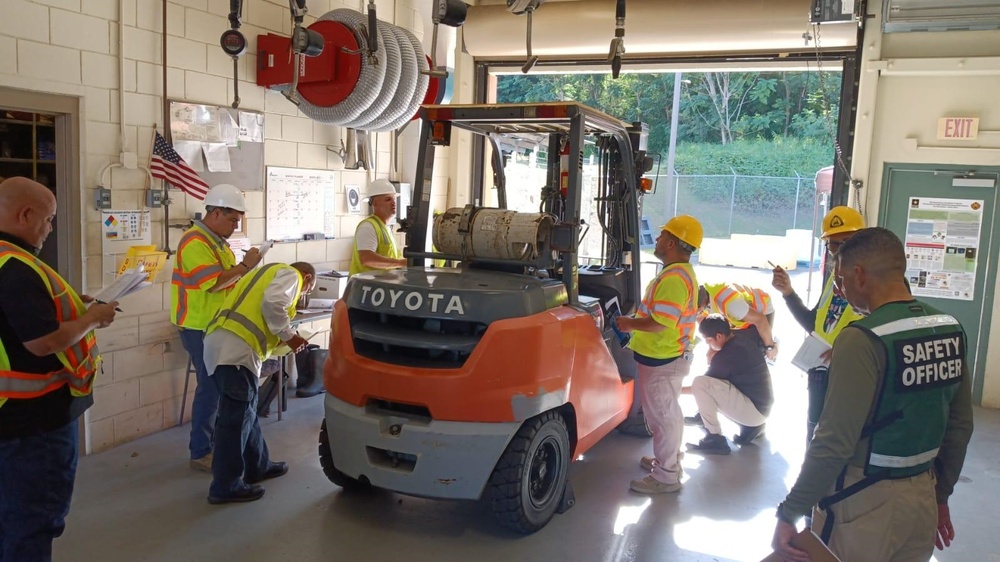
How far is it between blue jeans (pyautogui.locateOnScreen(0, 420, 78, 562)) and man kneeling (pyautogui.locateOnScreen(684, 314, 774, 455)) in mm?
3997

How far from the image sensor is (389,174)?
7645 millimetres

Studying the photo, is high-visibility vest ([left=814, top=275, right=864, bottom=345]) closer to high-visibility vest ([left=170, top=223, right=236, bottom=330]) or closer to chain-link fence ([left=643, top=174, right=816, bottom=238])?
high-visibility vest ([left=170, top=223, right=236, bottom=330])

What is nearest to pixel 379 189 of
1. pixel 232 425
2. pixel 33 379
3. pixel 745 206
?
pixel 232 425

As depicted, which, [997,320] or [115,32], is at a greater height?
[115,32]

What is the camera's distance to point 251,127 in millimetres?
5918

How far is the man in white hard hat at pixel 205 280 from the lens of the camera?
4.44 metres

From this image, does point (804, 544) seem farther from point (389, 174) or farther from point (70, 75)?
point (389, 174)

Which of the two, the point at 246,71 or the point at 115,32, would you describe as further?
the point at 246,71

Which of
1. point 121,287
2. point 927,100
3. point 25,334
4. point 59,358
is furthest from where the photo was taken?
point 927,100

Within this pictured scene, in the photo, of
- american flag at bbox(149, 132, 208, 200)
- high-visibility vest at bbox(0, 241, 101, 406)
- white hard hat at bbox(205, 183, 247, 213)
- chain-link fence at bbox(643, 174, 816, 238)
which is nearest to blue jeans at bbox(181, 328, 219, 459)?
white hard hat at bbox(205, 183, 247, 213)

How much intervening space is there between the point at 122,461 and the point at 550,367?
297 centimetres

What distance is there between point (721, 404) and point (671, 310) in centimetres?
138

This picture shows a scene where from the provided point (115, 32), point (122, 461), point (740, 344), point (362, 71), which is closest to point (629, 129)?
point (740, 344)

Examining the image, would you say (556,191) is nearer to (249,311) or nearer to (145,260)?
(249,311)
